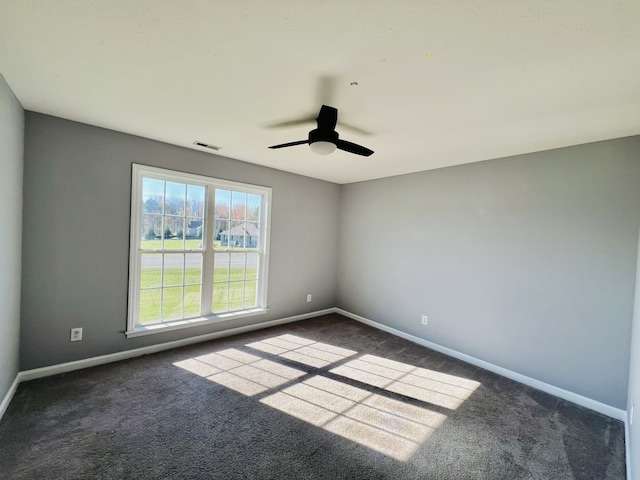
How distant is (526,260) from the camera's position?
2982 millimetres

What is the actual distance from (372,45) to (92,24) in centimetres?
140

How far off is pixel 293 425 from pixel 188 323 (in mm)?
1994

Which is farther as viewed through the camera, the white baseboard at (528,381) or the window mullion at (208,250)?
the window mullion at (208,250)

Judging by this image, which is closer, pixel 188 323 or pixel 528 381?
pixel 528 381

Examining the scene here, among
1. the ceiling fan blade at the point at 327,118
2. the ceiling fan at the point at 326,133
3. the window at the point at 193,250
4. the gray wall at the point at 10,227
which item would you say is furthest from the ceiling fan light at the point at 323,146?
the gray wall at the point at 10,227

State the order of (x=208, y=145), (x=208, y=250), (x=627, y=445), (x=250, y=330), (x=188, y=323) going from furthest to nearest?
(x=250, y=330), (x=208, y=250), (x=188, y=323), (x=208, y=145), (x=627, y=445)

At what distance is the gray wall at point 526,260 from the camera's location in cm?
249

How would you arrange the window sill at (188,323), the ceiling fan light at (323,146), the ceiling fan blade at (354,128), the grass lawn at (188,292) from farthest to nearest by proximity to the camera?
the grass lawn at (188,292) → the window sill at (188,323) → the ceiling fan blade at (354,128) → the ceiling fan light at (323,146)

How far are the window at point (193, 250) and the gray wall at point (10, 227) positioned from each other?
0.85 m

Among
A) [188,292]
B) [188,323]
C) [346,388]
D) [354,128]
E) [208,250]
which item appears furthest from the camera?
[208,250]

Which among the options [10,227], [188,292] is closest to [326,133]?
[10,227]

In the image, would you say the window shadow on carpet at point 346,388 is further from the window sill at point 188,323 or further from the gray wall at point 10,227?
the gray wall at point 10,227

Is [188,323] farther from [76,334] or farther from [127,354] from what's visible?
Result: [76,334]

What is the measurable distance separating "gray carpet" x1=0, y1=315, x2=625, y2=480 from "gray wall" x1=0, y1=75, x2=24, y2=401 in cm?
39
